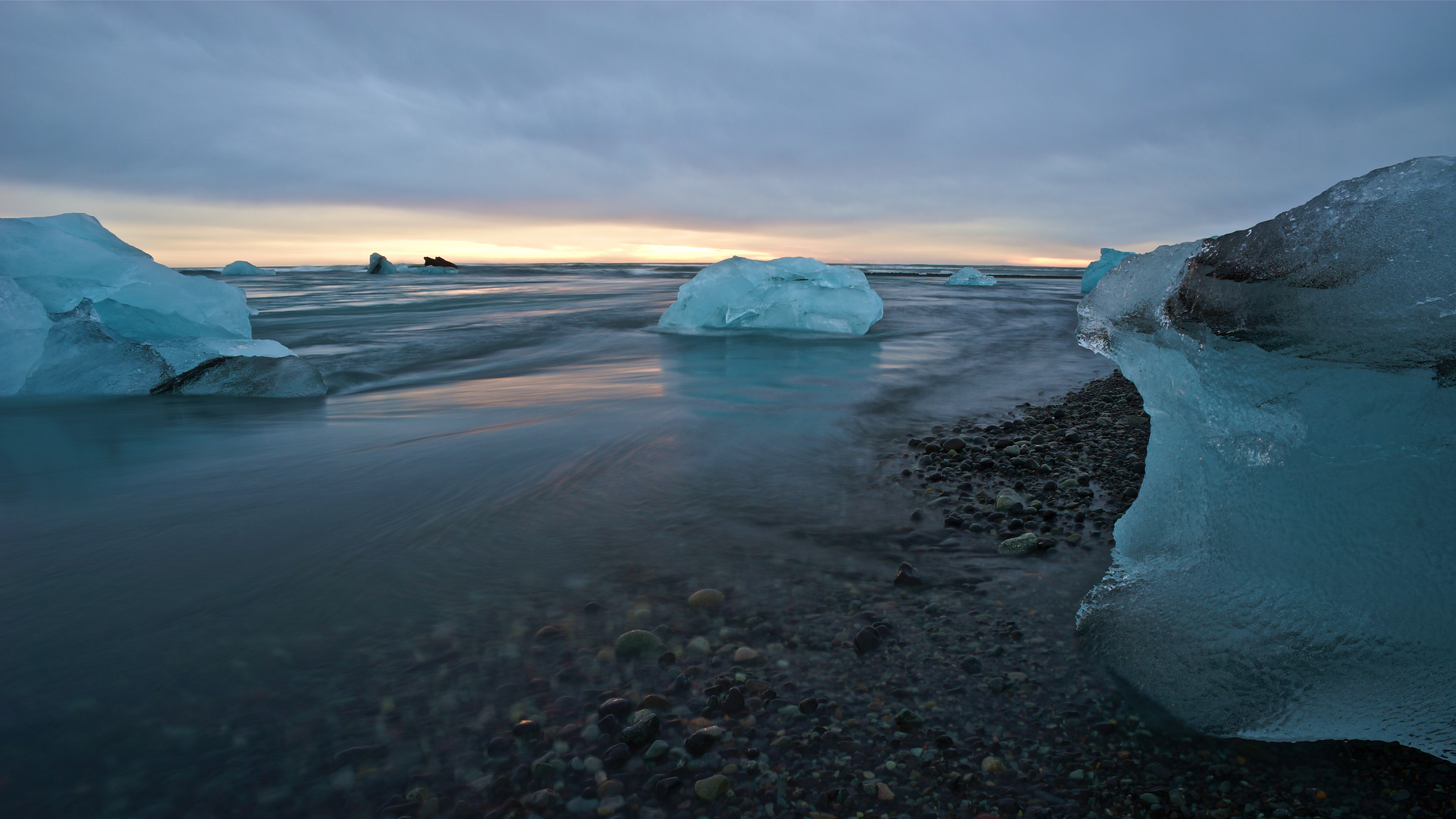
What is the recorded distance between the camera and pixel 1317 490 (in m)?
1.97

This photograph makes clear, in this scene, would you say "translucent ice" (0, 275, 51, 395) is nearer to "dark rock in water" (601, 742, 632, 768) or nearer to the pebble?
"dark rock in water" (601, 742, 632, 768)

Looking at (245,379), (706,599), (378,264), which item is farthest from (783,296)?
(378,264)

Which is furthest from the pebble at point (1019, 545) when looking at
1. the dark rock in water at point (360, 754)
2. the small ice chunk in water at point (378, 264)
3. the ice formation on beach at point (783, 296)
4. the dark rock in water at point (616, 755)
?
the small ice chunk in water at point (378, 264)

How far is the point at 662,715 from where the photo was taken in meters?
1.96

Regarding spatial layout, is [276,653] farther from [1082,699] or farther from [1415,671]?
[1415,671]

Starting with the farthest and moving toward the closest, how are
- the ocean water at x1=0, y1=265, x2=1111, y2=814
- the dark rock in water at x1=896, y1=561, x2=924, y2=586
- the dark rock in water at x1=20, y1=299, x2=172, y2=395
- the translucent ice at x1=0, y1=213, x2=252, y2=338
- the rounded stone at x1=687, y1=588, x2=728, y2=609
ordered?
1. the translucent ice at x1=0, y1=213, x2=252, y2=338
2. the dark rock in water at x1=20, y1=299, x2=172, y2=395
3. the dark rock in water at x1=896, y1=561, x2=924, y2=586
4. the rounded stone at x1=687, y1=588, x2=728, y2=609
5. the ocean water at x1=0, y1=265, x2=1111, y2=814

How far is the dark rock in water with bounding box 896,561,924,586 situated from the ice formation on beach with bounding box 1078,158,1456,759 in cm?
61

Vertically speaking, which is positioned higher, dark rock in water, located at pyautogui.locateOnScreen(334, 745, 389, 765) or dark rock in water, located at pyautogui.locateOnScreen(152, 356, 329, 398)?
dark rock in water, located at pyautogui.locateOnScreen(152, 356, 329, 398)

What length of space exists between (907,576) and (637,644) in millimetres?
1136

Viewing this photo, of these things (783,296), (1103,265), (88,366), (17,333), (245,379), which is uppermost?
(1103,265)

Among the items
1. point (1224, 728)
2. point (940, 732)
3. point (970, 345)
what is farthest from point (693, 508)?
point (970, 345)

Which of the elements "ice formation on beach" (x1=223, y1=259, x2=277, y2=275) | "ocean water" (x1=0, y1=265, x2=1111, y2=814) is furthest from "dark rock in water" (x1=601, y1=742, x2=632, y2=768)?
"ice formation on beach" (x1=223, y1=259, x2=277, y2=275)

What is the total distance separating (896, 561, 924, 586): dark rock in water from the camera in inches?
107

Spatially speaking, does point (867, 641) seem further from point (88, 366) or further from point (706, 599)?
point (88, 366)
